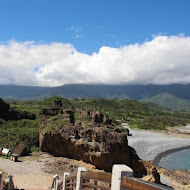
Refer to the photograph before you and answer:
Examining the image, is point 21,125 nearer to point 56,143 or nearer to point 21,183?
point 56,143

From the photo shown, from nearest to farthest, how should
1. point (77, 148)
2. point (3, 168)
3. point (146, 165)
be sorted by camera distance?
point (3, 168), point (146, 165), point (77, 148)

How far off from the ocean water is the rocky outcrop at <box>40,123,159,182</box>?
2275cm

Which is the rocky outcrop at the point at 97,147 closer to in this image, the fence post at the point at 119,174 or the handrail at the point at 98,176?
the handrail at the point at 98,176

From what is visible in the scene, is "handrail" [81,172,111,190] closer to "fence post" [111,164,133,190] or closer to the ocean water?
"fence post" [111,164,133,190]

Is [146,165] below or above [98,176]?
below

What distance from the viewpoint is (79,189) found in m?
8.77

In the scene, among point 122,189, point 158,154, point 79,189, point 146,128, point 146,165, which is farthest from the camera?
point 146,128

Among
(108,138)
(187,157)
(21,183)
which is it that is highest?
(108,138)

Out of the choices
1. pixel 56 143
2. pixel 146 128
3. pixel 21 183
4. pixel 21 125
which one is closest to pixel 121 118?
pixel 146 128

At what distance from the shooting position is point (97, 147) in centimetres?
2662

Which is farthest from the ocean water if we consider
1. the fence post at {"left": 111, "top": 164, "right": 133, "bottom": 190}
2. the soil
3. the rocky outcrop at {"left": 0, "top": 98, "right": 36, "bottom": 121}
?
the fence post at {"left": 111, "top": 164, "right": 133, "bottom": 190}

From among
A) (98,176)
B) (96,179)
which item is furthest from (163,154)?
(98,176)

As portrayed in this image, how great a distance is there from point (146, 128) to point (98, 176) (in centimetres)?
9803

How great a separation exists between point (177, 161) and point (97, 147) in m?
34.2
